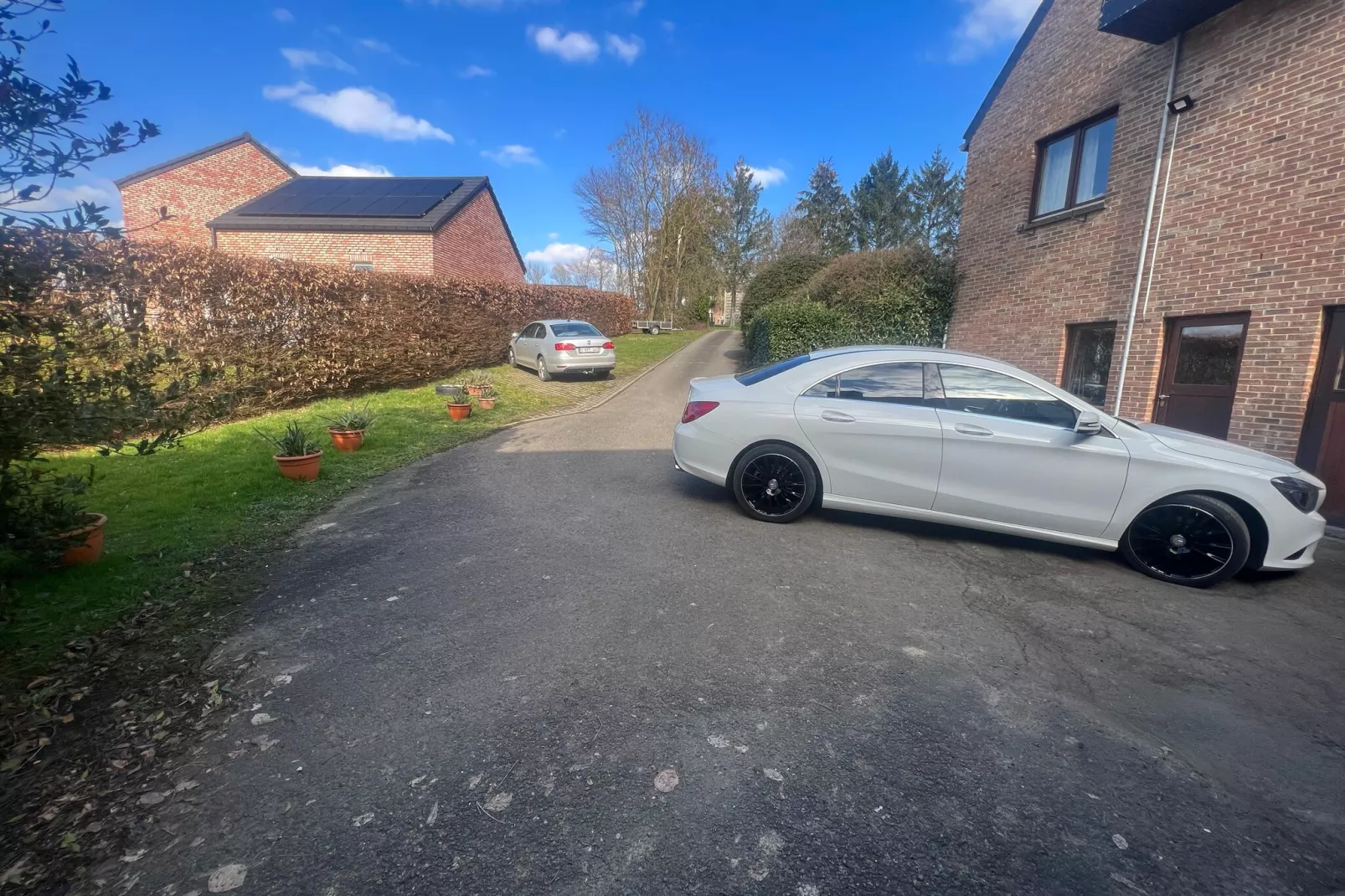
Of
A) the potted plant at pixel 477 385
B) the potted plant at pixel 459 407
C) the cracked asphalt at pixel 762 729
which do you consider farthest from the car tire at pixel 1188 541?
the potted plant at pixel 477 385

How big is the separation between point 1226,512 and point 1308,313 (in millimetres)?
3685

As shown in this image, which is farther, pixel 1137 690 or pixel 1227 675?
pixel 1227 675

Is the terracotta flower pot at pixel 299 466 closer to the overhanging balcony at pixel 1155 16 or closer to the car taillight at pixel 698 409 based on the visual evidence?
the car taillight at pixel 698 409

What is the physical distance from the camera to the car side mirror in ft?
13.8

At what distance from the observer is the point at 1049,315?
8961 mm

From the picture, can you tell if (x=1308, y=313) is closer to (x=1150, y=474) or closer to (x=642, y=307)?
(x=1150, y=474)

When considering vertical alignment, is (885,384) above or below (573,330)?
below

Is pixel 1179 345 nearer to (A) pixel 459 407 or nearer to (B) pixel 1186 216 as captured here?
(B) pixel 1186 216

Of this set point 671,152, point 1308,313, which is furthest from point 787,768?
point 671,152

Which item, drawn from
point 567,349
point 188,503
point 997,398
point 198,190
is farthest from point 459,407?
point 198,190

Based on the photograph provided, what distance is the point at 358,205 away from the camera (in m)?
20.4

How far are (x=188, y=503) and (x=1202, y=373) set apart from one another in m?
11.0

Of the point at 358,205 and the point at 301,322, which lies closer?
the point at 301,322

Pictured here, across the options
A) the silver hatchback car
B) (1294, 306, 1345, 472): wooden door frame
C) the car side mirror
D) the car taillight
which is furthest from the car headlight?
the silver hatchback car
